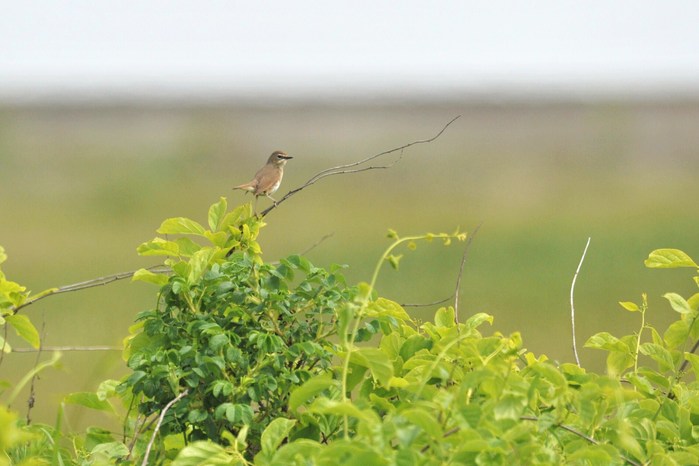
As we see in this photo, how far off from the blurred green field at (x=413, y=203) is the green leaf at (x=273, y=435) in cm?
607

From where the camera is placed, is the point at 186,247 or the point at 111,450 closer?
the point at 111,450

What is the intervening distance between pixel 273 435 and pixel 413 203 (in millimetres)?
14405

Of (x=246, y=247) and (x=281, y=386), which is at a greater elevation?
(x=246, y=247)

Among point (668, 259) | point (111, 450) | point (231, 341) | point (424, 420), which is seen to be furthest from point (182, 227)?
point (668, 259)

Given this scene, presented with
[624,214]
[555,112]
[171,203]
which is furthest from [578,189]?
[171,203]

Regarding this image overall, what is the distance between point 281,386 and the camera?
184cm

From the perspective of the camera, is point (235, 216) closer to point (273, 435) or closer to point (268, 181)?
point (273, 435)

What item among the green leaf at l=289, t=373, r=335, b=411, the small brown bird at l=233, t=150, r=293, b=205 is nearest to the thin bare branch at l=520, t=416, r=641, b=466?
the green leaf at l=289, t=373, r=335, b=411

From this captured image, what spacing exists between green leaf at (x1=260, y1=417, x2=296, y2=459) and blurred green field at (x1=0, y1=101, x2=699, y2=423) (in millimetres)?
6074

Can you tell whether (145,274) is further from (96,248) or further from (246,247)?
(96,248)

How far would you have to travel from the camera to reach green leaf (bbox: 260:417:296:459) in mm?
1610

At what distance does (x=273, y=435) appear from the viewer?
1642 millimetres

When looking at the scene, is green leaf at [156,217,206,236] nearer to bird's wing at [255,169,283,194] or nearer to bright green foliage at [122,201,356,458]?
bright green foliage at [122,201,356,458]

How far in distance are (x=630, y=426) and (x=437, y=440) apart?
417 mm
